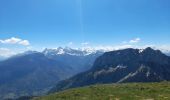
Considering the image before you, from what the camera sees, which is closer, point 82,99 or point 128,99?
point 128,99

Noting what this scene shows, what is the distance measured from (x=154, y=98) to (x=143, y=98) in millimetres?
1502

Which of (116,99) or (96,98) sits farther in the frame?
(96,98)

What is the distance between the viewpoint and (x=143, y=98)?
3916 centimetres

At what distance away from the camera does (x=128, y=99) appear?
127ft

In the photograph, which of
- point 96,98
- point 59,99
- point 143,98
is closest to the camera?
point 143,98

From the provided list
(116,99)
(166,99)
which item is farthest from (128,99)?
(166,99)

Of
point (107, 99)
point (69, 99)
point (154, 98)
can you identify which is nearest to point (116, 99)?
point (107, 99)

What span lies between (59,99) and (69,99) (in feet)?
8.15

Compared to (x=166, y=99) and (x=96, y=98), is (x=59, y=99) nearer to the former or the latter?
(x=96, y=98)

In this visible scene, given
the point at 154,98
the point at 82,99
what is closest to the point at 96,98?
the point at 82,99

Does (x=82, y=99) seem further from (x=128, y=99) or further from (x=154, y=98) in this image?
(x=154, y=98)

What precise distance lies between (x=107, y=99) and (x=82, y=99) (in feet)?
14.2

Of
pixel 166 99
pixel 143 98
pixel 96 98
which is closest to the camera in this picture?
pixel 166 99

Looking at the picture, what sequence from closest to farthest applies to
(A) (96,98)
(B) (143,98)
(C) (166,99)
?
(C) (166,99) → (B) (143,98) → (A) (96,98)
